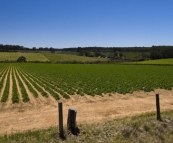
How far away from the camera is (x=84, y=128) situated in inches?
293

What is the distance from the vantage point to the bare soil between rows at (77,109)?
33.3 feet

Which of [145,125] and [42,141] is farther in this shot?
[145,125]

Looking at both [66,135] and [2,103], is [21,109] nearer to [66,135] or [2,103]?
Result: [2,103]

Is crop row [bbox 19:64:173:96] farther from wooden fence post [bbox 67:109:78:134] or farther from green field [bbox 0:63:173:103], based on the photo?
wooden fence post [bbox 67:109:78:134]

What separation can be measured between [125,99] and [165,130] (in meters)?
8.87

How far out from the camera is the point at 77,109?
42.6 feet

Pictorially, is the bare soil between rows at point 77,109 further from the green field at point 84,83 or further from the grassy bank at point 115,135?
the grassy bank at point 115,135

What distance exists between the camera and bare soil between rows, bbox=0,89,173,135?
33.3ft

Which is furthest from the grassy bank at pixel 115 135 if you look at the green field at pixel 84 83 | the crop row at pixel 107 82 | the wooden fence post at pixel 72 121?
the crop row at pixel 107 82

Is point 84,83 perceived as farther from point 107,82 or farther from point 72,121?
point 72,121

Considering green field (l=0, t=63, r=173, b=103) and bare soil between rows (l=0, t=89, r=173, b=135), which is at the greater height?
green field (l=0, t=63, r=173, b=103)

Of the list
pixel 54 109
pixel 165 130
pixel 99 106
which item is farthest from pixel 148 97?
pixel 165 130

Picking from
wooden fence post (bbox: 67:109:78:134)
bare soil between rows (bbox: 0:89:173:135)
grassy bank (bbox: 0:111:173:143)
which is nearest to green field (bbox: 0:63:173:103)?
bare soil between rows (bbox: 0:89:173:135)

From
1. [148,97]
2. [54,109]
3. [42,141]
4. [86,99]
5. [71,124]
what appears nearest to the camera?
[42,141]
